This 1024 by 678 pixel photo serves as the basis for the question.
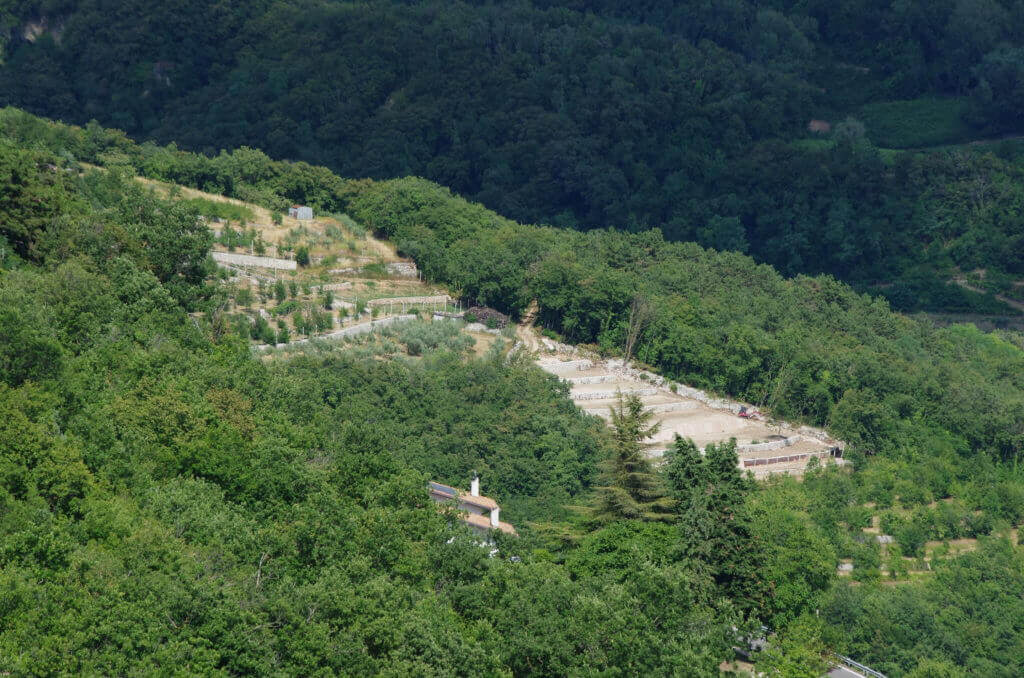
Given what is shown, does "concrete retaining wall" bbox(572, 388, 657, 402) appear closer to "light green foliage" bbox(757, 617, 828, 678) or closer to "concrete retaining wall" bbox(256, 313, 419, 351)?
"concrete retaining wall" bbox(256, 313, 419, 351)

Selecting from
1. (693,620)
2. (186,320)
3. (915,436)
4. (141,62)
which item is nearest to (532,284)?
(915,436)

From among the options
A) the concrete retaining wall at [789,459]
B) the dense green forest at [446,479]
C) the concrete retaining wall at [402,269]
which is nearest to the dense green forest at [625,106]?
the dense green forest at [446,479]

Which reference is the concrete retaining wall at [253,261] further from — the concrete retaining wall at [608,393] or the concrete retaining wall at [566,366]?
the concrete retaining wall at [608,393]

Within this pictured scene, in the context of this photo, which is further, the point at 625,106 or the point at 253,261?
the point at 625,106

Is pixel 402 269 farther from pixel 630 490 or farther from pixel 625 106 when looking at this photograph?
pixel 625 106

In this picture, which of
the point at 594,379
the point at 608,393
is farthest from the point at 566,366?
the point at 608,393

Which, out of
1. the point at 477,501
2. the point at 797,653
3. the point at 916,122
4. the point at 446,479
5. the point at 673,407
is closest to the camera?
the point at 797,653
